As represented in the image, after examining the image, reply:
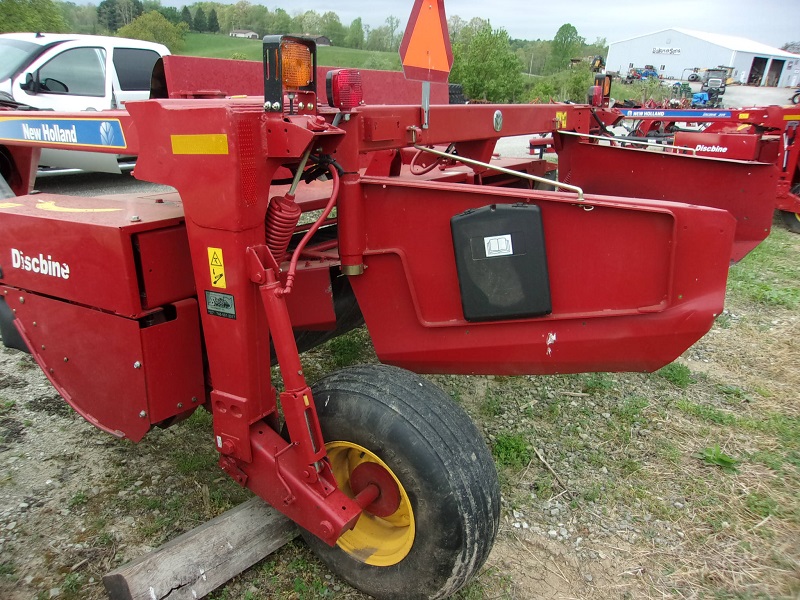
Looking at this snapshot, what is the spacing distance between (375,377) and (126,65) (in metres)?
8.13

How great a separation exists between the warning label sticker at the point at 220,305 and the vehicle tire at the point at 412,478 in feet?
1.34

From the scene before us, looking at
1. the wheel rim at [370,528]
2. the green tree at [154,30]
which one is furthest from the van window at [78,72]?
the green tree at [154,30]

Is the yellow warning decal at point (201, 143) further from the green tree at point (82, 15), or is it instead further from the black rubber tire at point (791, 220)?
the green tree at point (82, 15)

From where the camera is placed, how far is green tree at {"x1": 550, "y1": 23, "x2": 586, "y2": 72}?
56.3m

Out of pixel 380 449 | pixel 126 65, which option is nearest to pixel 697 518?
pixel 380 449

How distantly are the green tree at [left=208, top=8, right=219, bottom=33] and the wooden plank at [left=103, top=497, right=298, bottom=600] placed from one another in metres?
56.5

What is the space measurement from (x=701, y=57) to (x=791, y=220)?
58902 millimetres

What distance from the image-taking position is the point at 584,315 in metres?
1.93

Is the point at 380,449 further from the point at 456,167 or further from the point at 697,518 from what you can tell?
the point at 456,167

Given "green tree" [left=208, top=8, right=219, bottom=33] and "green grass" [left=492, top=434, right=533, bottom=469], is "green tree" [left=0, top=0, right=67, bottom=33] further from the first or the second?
"green tree" [left=208, top=8, right=219, bottom=33]

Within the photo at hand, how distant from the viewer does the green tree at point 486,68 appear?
2709cm

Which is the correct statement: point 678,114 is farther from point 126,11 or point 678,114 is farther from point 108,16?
point 108,16

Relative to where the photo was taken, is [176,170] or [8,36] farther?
[8,36]

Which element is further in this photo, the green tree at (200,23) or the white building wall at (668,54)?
the white building wall at (668,54)
